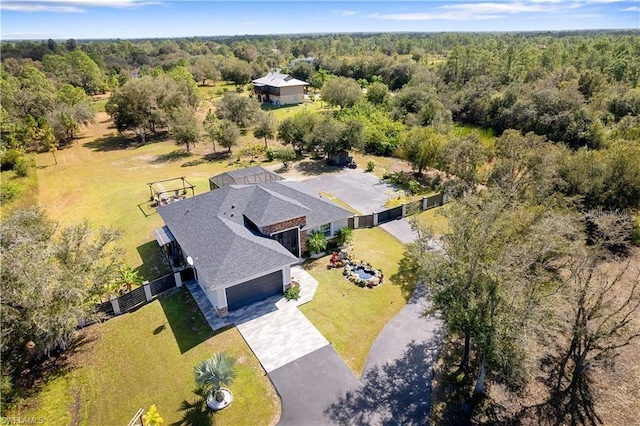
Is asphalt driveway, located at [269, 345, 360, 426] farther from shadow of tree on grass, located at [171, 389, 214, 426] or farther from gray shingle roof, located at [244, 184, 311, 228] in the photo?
gray shingle roof, located at [244, 184, 311, 228]

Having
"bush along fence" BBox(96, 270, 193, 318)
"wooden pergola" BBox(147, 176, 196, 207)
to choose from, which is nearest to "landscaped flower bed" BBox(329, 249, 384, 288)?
"bush along fence" BBox(96, 270, 193, 318)

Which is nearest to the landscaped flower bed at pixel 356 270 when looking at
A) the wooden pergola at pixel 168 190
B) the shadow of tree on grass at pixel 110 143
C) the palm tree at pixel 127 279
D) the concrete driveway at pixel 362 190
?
the concrete driveway at pixel 362 190

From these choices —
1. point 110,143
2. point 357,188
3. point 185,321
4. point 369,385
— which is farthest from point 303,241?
point 110,143

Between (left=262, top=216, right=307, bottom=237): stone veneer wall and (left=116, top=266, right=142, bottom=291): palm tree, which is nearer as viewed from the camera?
(left=116, top=266, right=142, bottom=291): palm tree

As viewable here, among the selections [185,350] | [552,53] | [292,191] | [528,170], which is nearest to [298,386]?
[185,350]

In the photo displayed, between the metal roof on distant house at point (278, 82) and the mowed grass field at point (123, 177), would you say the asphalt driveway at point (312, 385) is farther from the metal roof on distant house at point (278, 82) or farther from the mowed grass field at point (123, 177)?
the metal roof on distant house at point (278, 82)

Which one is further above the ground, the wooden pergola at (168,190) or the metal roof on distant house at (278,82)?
the metal roof on distant house at (278,82)
